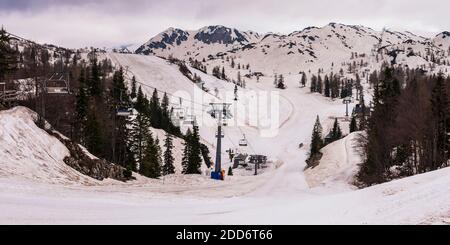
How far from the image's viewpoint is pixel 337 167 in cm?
6231

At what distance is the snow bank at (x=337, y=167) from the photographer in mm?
54744

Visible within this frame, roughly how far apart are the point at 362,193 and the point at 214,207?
5868 mm

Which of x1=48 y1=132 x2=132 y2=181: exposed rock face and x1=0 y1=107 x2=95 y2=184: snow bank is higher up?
x1=0 y1=107 x2=95 y2=184: snow bank

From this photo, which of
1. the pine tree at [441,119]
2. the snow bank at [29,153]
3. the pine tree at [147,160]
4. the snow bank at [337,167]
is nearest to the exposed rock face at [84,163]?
the snow bank at [29,153]

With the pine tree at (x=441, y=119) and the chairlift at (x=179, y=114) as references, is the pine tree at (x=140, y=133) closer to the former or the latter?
the pine tree at (x=441, y=119)

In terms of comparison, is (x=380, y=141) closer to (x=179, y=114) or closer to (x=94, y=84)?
(x=94, y=84)

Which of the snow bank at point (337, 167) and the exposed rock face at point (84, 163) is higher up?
the exposed rock face at point (84, 163)

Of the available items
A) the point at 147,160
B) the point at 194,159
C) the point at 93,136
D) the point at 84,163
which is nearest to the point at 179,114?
the point at 194,159

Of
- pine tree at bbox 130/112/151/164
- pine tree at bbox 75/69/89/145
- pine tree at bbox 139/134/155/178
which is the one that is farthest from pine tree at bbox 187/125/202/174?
pine tree at bbox 75/69/89/145

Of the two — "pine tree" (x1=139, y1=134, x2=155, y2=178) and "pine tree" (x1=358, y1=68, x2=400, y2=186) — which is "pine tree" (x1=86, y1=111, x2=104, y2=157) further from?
"pine tree" (x1=358, y1=68, x2=400, y2=186)

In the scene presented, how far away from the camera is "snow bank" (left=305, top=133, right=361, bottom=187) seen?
54.7 m
